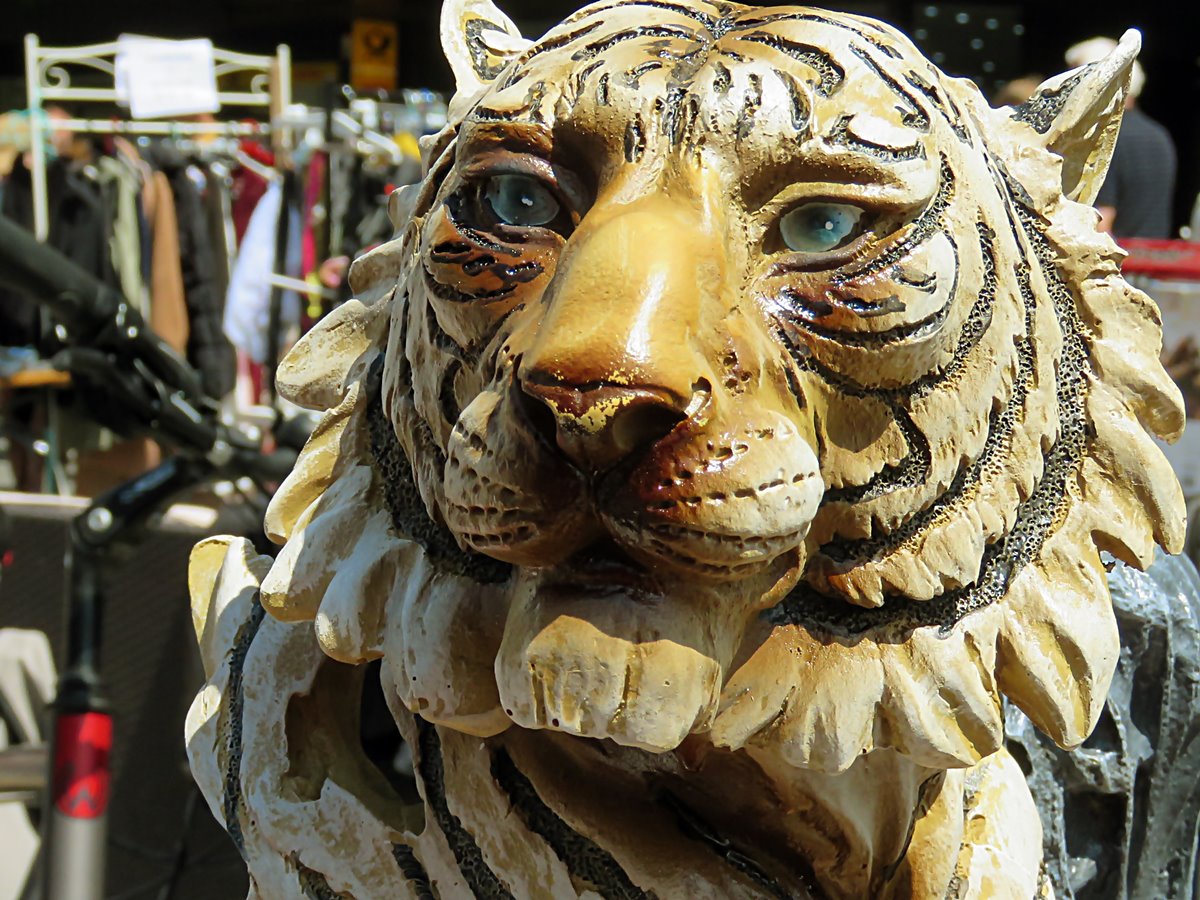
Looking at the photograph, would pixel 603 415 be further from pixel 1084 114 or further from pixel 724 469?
pixel 1084 114

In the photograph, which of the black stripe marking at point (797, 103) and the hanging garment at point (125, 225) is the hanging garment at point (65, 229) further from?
the black stripe marking at point (797, 103)

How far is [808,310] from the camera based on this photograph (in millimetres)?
562

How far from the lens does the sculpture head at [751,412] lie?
529 millimetres

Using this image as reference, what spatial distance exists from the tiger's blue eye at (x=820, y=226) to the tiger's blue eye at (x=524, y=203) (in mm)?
105

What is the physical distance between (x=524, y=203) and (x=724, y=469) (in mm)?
166

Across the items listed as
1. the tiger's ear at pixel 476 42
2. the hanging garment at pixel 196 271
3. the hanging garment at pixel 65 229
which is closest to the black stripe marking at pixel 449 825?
the tiger's ear at pixel 476 42

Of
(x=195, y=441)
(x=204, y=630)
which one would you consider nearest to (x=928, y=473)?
(x=204, y=630)

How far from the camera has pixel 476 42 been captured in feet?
2.49

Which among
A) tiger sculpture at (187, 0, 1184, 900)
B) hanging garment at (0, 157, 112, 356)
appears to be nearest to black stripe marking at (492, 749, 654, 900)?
tiger sculpture at (187, 0, 1184, 900)

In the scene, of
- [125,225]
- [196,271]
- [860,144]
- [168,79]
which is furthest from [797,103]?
[125,225]

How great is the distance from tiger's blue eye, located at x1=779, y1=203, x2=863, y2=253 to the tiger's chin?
14 centimetres

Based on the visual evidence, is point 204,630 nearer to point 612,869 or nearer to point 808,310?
point 612,869

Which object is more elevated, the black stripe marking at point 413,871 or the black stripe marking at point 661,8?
the black stripe marking at point 661,8

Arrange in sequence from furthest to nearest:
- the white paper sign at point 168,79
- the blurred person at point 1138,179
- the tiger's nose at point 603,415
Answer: the white paper sign at point 168,79, the blurred person at point 1138,179, the tiger's nose at point 603,415
